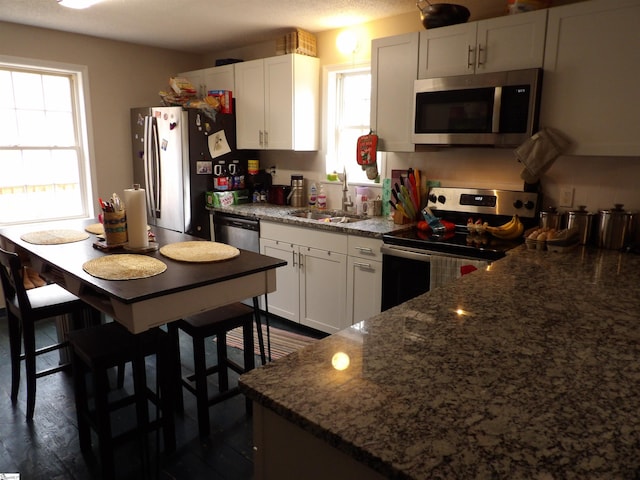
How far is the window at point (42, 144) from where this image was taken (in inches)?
155

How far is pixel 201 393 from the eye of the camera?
2254 millimetres

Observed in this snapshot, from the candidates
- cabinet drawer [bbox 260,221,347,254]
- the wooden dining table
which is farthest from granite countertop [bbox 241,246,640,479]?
cabinet drawer [bbox 260,221,347,254]

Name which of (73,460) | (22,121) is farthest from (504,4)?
(22,121)

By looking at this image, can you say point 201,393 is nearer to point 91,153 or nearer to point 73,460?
point 73,460

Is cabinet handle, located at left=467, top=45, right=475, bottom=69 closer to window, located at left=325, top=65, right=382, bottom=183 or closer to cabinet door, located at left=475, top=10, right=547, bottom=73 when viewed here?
cabinet door, located at left=475, top=10, right=547, bottom=73

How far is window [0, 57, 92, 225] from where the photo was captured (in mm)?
3932

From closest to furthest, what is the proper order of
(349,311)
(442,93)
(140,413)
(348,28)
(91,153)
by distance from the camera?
(140,413), (442,93), (349,311), (348,28), (91,153)

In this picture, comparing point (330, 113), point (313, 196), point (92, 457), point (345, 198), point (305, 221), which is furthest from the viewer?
point (313, 196)

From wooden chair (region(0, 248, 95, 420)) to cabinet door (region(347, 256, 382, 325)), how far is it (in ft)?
5.43

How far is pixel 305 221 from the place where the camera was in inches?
134

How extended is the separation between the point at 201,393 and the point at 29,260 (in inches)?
48.7

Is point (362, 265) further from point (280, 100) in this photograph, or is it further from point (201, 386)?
point (280, 100)

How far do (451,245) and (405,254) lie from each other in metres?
0.30

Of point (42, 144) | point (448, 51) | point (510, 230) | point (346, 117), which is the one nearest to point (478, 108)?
point (448, 51)
